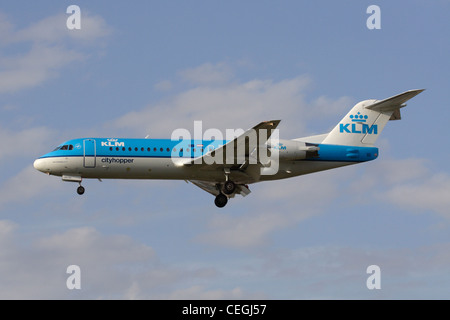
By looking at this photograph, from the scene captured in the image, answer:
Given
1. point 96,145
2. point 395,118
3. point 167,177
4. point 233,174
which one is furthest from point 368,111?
point 96,145

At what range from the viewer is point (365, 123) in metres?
51.5

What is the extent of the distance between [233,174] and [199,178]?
198cm

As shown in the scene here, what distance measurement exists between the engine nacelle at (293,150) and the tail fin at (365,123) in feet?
8.54

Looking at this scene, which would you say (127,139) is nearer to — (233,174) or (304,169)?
(233,174)


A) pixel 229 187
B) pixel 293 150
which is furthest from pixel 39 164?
pixel 293 150

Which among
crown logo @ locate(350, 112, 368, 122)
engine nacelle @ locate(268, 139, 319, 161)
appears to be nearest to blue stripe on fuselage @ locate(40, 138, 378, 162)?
engine nacelle @ locate(268, 139, 319, 161)

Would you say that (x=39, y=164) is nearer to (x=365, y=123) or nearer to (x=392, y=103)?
(x=365, y=123)

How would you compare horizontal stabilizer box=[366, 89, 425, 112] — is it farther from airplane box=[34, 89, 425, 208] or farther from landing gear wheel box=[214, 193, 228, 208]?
landing gear wheel box=[214, 193, 228, 208]

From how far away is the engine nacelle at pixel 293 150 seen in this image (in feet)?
159

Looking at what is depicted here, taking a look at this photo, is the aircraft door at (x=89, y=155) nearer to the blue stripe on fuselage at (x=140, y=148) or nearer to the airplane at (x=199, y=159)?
the airplane at (x=199, y=159)

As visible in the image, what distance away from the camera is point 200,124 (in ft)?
159

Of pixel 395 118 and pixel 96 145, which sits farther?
pixel 395 118

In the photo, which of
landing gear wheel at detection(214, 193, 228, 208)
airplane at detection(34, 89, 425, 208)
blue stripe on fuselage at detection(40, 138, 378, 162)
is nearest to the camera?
airplane at detection(34, 89, 425, 208)

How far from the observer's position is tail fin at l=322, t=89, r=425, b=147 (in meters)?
51.0
